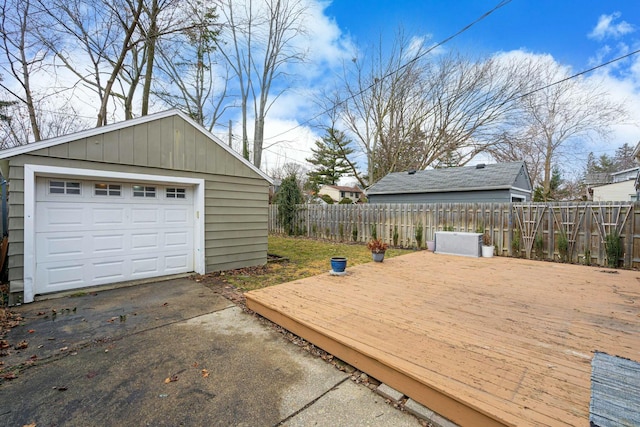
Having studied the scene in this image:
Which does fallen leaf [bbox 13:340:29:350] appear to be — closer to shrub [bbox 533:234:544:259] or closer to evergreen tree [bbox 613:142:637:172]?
shrub [bbox 533:234:544:259]

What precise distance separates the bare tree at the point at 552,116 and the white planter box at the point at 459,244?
1141 centimetres

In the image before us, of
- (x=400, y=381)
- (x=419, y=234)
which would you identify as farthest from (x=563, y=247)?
(x=400, y=381)

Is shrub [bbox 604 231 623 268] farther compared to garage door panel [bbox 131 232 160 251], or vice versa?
shrub [bbox 604 231 623 268]

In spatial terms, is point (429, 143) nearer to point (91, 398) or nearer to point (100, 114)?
point (100, 114)

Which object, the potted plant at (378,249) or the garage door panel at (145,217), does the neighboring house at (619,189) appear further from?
the garage door panel at (145,217)

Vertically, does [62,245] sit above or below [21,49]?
below

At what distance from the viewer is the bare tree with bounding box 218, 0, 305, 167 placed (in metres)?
12.7

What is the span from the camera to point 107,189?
482 centimetres

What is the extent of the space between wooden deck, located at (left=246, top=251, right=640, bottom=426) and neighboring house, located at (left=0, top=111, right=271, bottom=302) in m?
2.66

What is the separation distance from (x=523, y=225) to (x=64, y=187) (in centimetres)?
1060

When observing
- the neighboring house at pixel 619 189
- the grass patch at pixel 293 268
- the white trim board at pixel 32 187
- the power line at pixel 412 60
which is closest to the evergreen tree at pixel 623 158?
the neighboring house at pixel 619 189

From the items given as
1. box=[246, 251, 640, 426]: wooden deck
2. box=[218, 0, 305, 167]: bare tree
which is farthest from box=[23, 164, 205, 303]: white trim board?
box=[218, 0, 305, 167]: bare tree

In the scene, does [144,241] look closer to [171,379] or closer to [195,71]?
[171,379]

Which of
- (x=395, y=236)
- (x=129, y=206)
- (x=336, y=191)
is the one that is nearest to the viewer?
(x=129, y=206)
